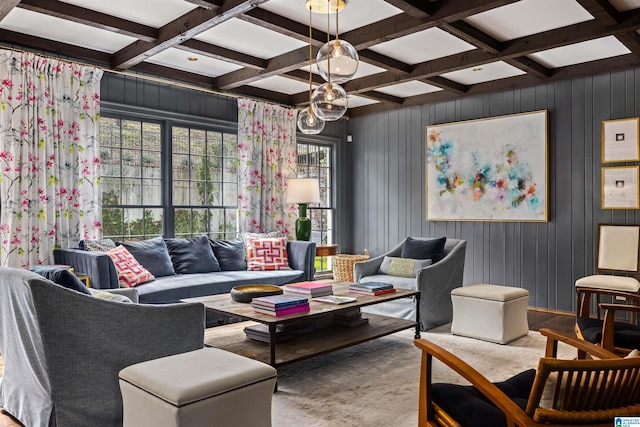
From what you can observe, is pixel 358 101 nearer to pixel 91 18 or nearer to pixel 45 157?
pixel 91 18

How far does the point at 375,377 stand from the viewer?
3.17m

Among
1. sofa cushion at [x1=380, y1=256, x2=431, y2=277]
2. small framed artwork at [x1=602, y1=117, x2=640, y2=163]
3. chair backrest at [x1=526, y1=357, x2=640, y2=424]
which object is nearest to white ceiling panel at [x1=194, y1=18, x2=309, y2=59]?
sofa cushion at [x1=380, y1=256, x2=431, y2=277]

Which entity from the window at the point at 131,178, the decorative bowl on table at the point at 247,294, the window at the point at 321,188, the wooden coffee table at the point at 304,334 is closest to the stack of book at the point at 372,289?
the wooden coffee table at the point at 304,334

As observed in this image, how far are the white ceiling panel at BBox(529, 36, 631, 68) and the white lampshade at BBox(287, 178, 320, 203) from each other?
107 inches

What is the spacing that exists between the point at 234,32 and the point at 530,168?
3.57 m

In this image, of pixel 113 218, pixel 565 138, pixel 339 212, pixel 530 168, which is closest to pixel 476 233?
pixel 530 168

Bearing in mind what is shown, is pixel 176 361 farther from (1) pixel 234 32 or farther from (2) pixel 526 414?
(1) pixel 234 32

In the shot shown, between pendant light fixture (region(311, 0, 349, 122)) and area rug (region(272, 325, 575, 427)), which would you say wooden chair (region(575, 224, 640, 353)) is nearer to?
area rug (region(272, 325, 575, 427))

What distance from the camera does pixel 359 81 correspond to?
5809mm

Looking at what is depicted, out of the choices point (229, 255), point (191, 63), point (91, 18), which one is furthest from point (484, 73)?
point (91, 18)

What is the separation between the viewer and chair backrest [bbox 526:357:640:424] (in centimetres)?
134

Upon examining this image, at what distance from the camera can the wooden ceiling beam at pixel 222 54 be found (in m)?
4.43

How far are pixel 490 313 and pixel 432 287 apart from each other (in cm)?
60

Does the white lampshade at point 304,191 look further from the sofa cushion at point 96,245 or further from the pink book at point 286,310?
the pink book at point 286,310
